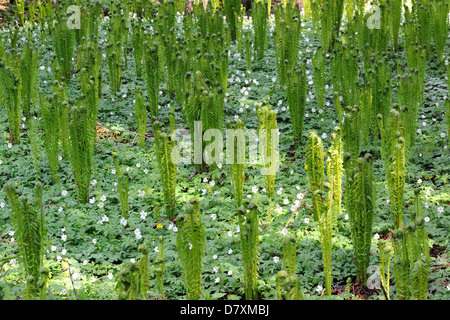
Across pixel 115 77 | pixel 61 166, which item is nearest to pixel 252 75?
pixel 115 77

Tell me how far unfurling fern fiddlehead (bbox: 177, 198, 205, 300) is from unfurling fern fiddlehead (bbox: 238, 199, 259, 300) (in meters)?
0.24

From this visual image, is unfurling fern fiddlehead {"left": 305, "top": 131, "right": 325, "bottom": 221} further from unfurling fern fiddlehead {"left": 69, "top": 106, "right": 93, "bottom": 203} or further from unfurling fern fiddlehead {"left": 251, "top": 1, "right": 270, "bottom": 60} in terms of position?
unfurling fern fiddlehead {"left": 251, "top": 1, "right": 270, "bottom": 60}

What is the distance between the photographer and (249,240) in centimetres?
291

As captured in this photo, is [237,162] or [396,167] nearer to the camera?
[396,167]

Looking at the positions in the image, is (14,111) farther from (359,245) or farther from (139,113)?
(359,245)

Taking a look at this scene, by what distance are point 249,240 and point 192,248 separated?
0.32 meters

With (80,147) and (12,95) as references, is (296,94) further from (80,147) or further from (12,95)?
(12,95)

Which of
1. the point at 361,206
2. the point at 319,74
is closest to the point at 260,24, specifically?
the point at 319,74

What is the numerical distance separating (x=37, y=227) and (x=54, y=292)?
0.45 metres

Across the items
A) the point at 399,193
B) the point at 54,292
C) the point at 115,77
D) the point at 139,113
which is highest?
the point at 115,77

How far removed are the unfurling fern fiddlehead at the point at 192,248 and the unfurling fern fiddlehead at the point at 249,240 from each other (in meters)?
0.24
